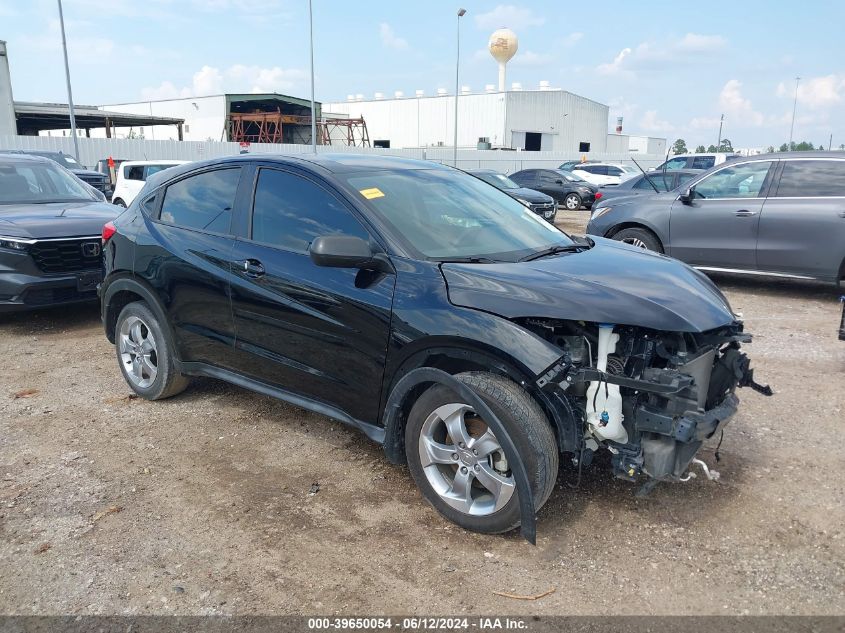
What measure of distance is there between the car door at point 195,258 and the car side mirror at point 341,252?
1052mm

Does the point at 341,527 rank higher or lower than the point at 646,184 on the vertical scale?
lower

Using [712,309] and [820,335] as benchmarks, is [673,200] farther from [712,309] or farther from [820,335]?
[712,309]

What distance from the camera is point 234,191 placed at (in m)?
4.21

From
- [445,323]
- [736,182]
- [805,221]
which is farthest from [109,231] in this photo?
[805,221]

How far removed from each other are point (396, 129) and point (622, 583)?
54.4 meters

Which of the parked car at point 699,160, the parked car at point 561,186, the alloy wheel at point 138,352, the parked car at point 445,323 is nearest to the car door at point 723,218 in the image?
the parked car at point 445,323

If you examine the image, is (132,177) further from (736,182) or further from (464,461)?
(464,461)

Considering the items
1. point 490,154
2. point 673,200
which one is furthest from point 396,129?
point 673,200

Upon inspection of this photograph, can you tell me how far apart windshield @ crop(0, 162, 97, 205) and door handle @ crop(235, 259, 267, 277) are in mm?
5054

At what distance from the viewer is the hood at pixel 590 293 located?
2.90 metres

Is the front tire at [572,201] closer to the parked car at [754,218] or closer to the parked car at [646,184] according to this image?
the parked car at [646,184]

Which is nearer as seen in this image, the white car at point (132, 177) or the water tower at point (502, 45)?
the white car at point (132, 177)

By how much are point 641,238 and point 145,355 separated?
6.65 meters

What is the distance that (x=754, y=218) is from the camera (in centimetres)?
813
